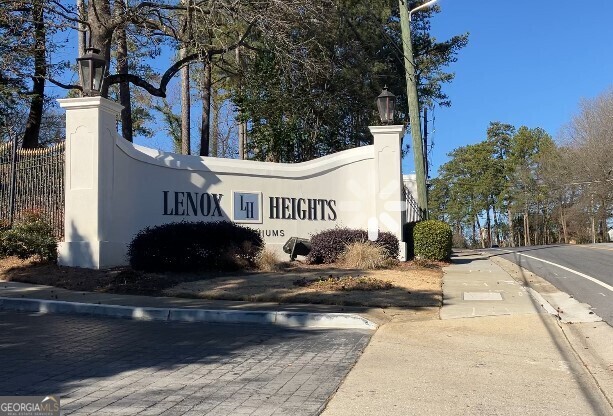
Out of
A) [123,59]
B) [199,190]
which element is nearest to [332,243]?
[199,190]

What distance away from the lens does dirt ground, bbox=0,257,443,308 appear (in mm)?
11078

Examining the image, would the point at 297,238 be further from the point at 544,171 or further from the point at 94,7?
the point at 544,171

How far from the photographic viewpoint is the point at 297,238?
16.7m

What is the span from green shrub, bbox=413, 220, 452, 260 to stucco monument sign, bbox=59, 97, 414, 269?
72 cm

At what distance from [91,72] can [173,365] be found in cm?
945

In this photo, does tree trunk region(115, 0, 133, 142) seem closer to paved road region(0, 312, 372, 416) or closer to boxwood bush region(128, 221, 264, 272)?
boxwood bush region(128, 221, 264, 272)

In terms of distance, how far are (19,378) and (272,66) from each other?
19.1 m

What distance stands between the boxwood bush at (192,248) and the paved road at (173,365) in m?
3.69

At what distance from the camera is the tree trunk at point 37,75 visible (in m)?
17.4

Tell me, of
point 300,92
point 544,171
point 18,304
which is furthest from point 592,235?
point 18,304

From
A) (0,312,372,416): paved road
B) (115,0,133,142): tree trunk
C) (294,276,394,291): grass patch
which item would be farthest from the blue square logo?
(0,312,372,416): paved road

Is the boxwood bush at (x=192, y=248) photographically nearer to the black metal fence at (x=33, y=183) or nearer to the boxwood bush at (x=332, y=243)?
the boxwood bush at (x=332, y=243)

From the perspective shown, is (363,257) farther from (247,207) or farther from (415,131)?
(415,131)

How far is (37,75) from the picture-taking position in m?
20.2
